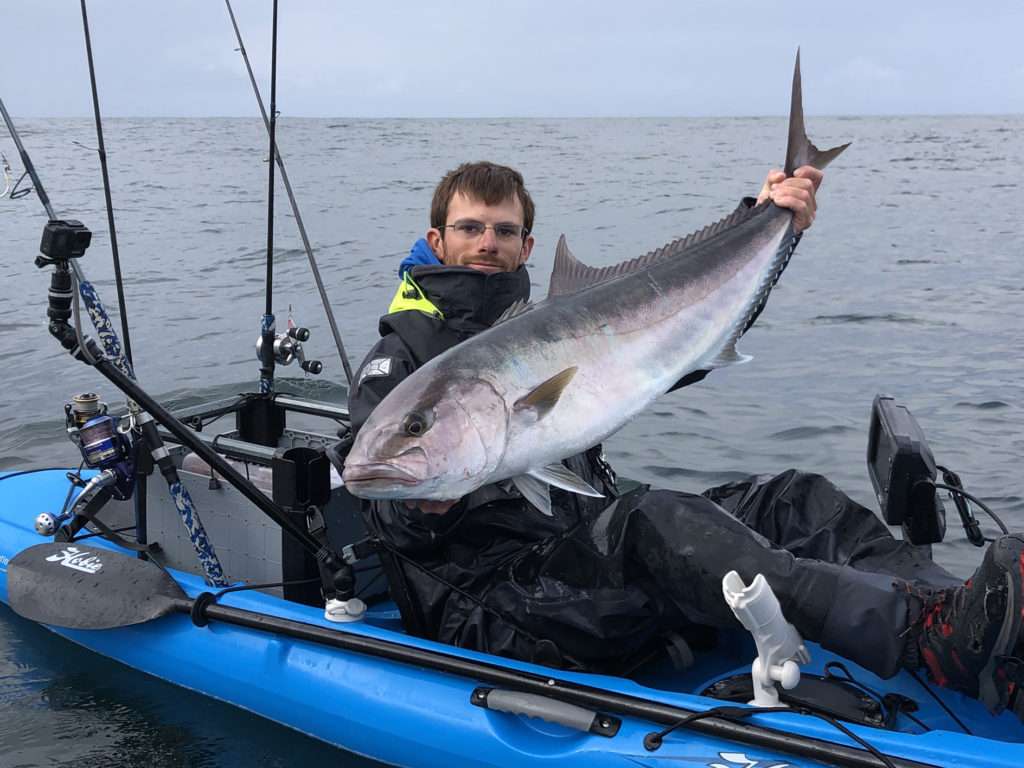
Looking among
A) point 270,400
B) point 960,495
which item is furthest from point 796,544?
point 270,400

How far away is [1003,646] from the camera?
292 centimetres

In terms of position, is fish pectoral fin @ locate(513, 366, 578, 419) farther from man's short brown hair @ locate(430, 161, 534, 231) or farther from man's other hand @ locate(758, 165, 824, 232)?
man's short brown hair @ locate(430, 161, 534, 231)

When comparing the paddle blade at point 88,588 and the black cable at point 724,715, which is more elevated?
the black cable at point 724,715

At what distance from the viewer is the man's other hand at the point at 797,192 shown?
10.9 ft

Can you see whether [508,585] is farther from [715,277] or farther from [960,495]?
[960,495]

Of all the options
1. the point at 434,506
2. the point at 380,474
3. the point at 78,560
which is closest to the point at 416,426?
the point at 380,474

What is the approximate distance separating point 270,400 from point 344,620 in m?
2.29

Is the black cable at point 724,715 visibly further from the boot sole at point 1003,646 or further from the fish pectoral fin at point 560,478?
the fish pectoral fin at point 560,478

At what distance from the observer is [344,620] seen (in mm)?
3928

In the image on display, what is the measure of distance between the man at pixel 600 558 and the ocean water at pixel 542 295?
3.56 ft

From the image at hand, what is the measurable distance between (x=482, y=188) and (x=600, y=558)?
1446mm

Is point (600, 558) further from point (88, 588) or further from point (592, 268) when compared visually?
point (88, 588)

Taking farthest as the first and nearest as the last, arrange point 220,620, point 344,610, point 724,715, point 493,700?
point 220,620 < point 344,610 < point 493,700 < point 724,715

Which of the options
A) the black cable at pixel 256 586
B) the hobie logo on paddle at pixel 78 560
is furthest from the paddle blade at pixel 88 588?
the black cable at pixel 256 586
